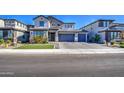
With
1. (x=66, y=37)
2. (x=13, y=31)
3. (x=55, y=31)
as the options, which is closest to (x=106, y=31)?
(x=66, y=37)

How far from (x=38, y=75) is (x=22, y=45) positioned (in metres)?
Result: 10.9

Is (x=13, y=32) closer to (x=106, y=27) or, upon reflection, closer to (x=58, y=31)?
(x=58, y=31)

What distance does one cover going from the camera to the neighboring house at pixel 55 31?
805 inches

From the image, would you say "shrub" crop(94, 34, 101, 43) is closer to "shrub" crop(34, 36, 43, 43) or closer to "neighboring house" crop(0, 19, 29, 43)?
"shrub" crop(34, 36, 43, 43)

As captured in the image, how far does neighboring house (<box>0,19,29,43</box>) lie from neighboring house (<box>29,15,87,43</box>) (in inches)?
26.6

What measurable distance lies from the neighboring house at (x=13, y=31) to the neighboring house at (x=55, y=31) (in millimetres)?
674

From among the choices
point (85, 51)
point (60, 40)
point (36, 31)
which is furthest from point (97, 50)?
point (36, 31)

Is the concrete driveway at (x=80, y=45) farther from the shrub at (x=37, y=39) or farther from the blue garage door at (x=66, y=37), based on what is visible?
the shrub at (x=37, y=39)

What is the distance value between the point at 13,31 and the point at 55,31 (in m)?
4.18

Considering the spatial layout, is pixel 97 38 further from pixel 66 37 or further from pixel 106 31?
pixel 66 37

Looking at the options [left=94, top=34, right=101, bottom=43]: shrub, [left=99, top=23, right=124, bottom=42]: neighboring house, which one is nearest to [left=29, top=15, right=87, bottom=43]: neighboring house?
[left=94, top=34, right=101, bottom=43]: shrub

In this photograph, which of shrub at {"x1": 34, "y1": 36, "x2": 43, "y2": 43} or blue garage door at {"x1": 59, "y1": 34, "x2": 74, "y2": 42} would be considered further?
blue garage door at {"x1": 59, "y1": 34, "x2": 74, "y2": 42}

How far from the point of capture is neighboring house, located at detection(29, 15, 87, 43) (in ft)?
67.1

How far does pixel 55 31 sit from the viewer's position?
2261 cm
